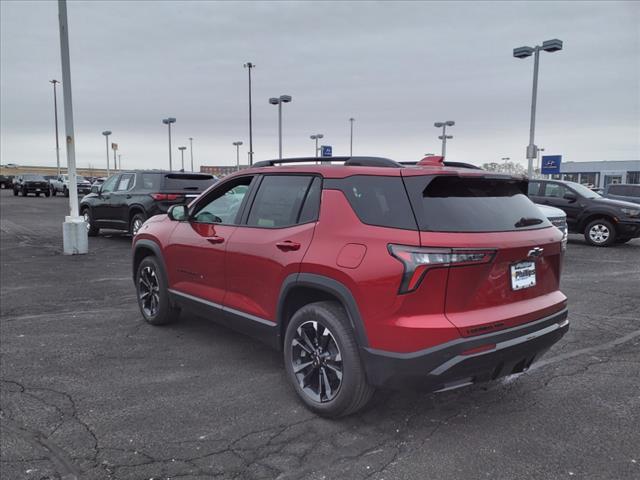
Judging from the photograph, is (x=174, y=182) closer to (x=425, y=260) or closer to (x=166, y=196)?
(x=166, y=196)

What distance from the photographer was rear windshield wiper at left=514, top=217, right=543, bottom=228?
333cm

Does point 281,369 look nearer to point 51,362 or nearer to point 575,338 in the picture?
point 51,362

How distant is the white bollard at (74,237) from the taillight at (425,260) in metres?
9.87

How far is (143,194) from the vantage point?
11.9 metres

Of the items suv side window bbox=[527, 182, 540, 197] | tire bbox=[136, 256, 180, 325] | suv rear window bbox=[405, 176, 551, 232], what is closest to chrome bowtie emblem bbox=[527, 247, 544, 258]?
suv rear window bbox=[405, 176, 551, 232]

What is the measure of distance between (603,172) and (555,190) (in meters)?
Answer: 52.9

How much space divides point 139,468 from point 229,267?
176 centimetres


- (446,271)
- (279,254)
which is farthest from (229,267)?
(446,271)

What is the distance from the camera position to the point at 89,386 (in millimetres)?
4023

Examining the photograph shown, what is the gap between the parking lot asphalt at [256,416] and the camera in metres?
2.90

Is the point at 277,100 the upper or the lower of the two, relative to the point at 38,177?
upper

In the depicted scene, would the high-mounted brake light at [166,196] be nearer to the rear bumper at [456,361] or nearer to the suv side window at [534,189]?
the suv side window at [534,189]

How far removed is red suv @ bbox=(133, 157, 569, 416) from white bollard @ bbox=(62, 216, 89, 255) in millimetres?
8144

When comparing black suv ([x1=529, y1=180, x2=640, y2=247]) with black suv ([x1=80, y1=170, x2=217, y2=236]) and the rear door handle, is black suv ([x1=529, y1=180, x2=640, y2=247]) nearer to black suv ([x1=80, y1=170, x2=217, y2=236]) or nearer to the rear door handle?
black suv ([x1=80, y1=170, x2=217, y2=236])
